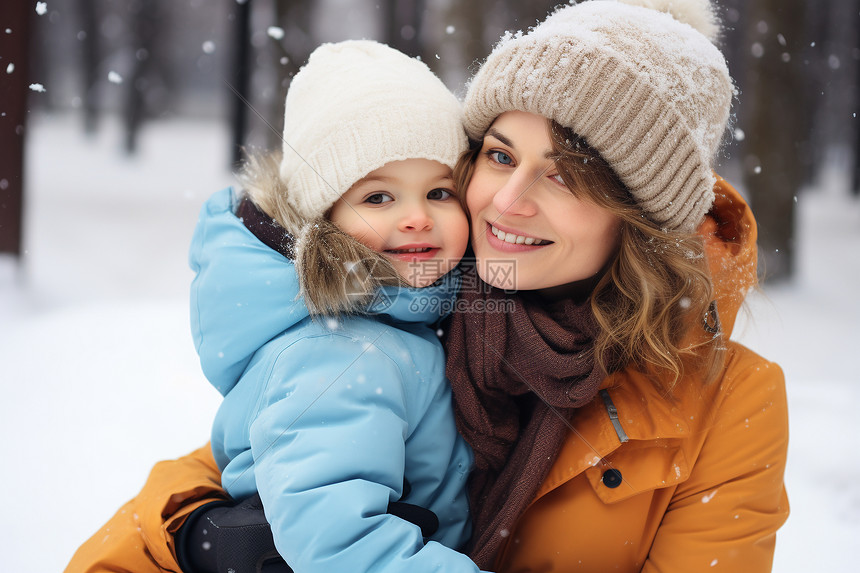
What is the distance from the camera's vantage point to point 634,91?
5.54ft

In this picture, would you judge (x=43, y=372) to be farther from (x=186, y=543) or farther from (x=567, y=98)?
(x=567, y=98)

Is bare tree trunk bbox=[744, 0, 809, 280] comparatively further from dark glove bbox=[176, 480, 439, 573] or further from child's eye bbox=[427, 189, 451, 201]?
dark glove bbox=[176, 480, 439, 573]

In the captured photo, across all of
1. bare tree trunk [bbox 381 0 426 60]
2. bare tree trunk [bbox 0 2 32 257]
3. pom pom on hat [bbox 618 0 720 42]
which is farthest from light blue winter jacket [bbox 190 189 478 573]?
bare tree trunk [bbox 381 0 426 60]

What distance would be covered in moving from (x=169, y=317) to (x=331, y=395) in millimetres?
4405

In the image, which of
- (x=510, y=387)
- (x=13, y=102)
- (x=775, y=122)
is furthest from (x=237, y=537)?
(x=775, y=122)

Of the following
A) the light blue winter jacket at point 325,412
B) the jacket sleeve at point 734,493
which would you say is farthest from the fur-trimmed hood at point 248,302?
the jacket sleeve at point 734,493

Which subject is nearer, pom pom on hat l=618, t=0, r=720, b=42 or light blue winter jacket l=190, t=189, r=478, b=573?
light blue winter jacket l=190, t=189, r=478, b=573

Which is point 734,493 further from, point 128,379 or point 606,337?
point 128,379

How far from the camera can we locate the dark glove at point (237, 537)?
1.69 meters

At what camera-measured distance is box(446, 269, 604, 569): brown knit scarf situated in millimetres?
1832

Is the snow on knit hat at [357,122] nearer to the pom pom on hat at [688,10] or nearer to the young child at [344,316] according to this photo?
the young child at [344,316]

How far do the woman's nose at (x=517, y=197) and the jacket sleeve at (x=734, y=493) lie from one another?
0.76 metres

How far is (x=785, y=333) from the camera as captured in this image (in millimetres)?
6145

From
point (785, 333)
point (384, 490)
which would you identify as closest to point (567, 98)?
point (384, 490)
